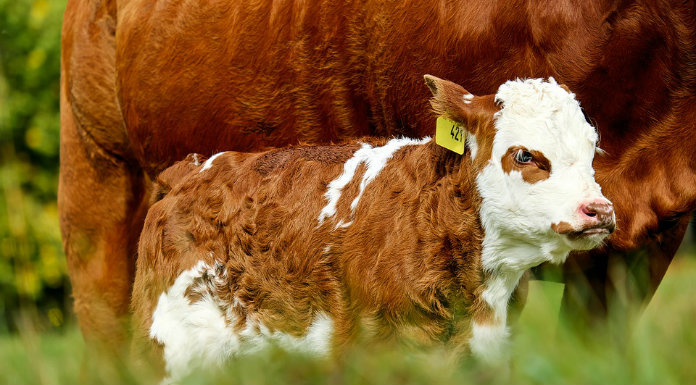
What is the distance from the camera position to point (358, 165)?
12.6ft

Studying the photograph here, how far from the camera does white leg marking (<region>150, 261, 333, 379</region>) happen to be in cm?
368

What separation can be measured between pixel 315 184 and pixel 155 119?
1811 millimetres

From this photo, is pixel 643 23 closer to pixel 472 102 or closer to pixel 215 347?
pixel 472 102

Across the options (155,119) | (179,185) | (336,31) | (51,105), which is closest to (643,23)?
(336,31)

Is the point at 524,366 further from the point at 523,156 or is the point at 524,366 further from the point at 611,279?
the point at 611,279

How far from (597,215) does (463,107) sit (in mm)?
687

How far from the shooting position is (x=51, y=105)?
13.8 m

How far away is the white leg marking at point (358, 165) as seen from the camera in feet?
12.2

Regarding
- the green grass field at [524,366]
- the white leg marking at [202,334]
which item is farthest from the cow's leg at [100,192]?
the white leg marking at [202,334]

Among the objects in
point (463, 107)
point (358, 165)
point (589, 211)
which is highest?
point (463, 107)

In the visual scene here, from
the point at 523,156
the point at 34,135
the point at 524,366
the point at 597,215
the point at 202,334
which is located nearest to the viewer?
the point at 597,215

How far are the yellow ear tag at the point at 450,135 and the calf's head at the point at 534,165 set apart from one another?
26 millimetres

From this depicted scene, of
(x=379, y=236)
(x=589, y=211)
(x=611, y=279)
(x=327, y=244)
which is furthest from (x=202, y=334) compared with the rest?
(x=611, y=279)

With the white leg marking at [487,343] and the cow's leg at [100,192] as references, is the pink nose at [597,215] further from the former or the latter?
the cow's leg at [100,192]
